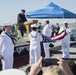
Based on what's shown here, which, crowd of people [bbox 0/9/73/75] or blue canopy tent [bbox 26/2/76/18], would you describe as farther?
blue canopy tent [bbox 26/2/76/18]

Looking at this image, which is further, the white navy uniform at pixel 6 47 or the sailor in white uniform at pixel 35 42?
the sailor in white uniform at pixel 35 42

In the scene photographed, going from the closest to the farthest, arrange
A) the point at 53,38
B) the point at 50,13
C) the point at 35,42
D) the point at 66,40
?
the point at 35,42 < the point at 66,40 < the point at 53,38 < the point at 50,13

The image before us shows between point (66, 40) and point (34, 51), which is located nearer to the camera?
point (34, 51)

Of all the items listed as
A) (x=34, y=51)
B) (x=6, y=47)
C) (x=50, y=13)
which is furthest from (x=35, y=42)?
(x=50, y=13)

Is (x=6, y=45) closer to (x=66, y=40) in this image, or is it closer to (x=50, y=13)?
(x=66, y=40)

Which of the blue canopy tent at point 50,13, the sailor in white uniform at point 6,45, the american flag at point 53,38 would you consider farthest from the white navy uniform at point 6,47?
the blue canopy tent at point 50,13

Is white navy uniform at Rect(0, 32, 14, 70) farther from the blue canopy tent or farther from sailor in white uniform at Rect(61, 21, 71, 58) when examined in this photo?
the blue canopy tent

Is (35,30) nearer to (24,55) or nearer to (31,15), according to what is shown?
(24,55)

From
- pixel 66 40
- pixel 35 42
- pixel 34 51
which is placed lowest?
pixel 66 40

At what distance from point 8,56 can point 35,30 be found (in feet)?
7.06

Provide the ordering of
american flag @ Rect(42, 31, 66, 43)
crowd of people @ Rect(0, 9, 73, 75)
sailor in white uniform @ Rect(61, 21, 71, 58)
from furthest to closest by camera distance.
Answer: sailor in white uniform @ Rect(61, 21, 71, 58), american flag @ Rect(42, 31, 66, 43), crowd of people @ Rect(0, 9, 73, 75)

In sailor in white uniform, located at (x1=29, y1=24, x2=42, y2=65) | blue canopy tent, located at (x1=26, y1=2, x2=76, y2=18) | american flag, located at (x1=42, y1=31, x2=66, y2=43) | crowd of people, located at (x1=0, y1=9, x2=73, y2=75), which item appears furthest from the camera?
blue canopy tent, located at (x1=26, y1=2, x2=76, y2=18)

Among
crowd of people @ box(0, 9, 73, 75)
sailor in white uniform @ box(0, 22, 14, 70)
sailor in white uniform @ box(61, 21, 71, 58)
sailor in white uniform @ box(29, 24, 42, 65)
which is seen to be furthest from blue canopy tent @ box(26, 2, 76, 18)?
sailor in white uniform @ box(0, 22, 14, 70)

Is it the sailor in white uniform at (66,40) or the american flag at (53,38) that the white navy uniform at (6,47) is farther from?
the sailor in white uniform at (66,40)
